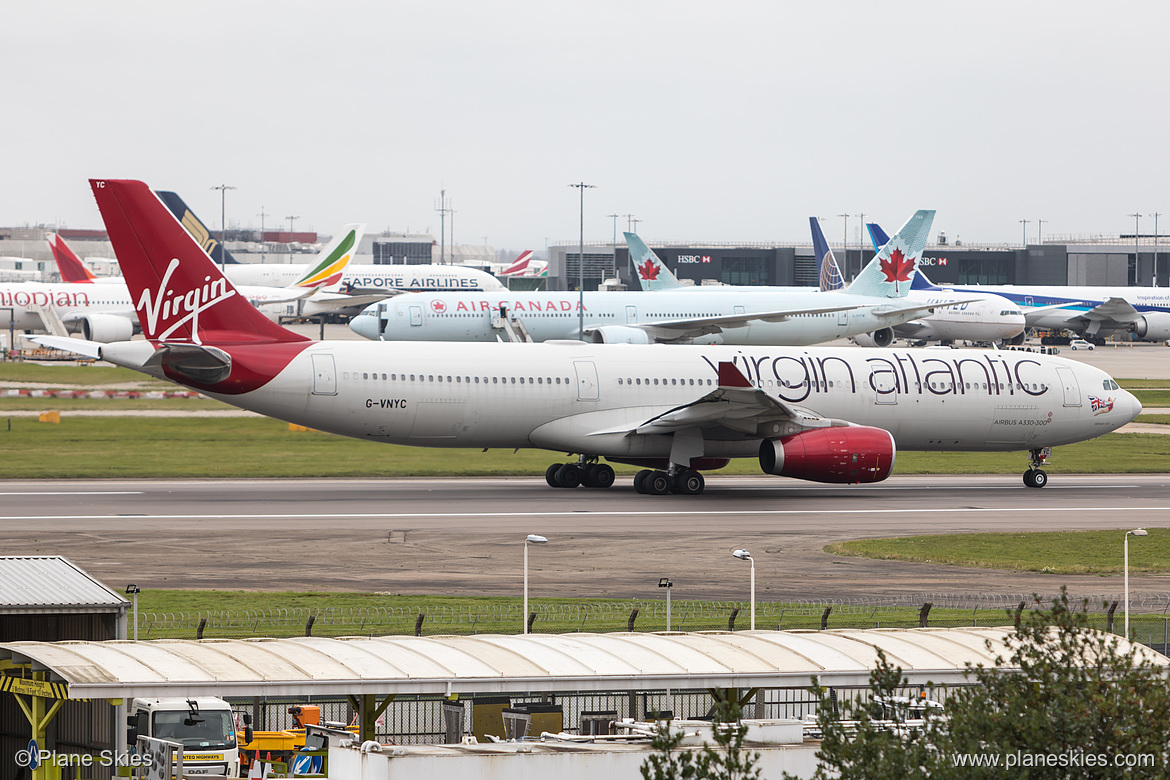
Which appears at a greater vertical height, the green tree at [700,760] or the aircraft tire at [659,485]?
the green tree at [700,760]

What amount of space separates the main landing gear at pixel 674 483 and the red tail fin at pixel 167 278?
11.2 m

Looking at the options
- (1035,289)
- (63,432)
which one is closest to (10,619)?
(63,432)

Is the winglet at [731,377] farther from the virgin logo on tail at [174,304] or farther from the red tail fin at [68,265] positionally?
the red tail fin at [68,265]

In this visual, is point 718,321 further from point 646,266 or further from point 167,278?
point 167,278

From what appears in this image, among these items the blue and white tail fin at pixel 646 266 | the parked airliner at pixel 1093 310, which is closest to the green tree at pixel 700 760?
the blue and white tail fin at pixel 646 266

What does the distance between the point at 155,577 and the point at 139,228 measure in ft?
37.2

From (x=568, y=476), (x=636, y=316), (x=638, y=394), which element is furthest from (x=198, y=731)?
(x=636, y=316)

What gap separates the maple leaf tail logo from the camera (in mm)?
74250

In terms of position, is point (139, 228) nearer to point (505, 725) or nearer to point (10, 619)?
point (10, 619)

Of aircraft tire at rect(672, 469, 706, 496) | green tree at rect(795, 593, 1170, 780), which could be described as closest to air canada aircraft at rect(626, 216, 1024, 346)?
aircraft tire at rect(672, 469, 706, 496)

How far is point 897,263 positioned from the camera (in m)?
74.6

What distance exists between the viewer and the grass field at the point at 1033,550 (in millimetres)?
29859

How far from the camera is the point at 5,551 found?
28.6 meters

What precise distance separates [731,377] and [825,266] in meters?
88.7
